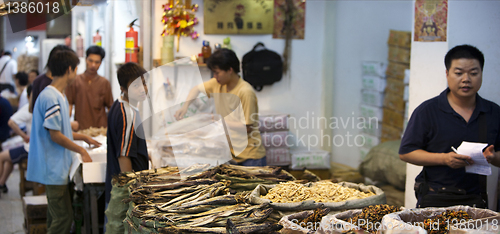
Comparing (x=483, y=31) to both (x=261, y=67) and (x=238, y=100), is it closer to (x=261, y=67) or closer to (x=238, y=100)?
(x=238, y=100)

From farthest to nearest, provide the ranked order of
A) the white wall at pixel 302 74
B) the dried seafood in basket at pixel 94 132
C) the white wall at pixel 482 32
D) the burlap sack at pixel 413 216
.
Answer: the white wall at pixel 302 74, the dried seafood in basket at pixel 94 132, the white wall at pixel 482 32, the burlap sack at pixel 413 216

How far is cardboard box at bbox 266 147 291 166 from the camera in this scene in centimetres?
Answer: 549

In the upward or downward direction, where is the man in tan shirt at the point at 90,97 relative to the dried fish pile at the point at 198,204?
upward

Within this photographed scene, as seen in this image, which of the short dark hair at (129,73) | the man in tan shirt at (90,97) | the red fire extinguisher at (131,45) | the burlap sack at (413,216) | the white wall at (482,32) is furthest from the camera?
the man in tan shirt at (90,97)

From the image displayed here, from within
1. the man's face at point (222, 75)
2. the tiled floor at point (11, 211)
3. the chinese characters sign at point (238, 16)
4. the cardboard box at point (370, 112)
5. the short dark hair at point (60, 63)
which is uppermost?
the chinese characters sign at point (238, 16)

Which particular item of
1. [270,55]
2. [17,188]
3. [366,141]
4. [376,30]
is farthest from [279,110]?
[17,188]

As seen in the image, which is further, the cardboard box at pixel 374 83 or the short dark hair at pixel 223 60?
the cardboard box at pixel 374 83

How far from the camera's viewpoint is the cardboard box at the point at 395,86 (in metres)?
5.46

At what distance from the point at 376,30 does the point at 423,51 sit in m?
2.70

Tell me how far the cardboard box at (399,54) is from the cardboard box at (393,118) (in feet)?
2.05

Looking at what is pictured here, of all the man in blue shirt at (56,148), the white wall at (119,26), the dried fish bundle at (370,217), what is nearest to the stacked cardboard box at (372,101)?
the white wall at (119,26)

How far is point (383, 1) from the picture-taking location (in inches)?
236

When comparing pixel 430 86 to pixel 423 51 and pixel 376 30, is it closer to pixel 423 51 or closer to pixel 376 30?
pixel 423 51

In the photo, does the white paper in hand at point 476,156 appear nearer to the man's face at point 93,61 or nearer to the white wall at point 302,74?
the white wall at point 302,74
